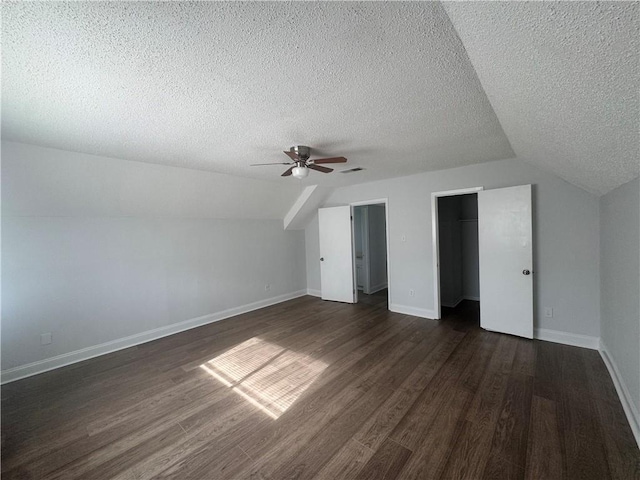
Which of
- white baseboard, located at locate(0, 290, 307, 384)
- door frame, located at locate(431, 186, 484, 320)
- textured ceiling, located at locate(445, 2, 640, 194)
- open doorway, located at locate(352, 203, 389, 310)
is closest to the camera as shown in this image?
textured ceiling, located at locate(445, 2, 640, 194)

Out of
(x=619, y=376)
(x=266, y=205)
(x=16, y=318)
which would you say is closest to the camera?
(x=619, y=376)

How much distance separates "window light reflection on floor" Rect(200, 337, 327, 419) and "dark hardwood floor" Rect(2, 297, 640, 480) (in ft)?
0.06

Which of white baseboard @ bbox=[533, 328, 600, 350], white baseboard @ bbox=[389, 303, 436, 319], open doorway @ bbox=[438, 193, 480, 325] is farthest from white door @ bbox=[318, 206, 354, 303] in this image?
white baseboard @ bbox=[533, 328, 600, 350]

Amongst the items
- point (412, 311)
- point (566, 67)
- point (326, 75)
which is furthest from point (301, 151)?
point (412, 311)

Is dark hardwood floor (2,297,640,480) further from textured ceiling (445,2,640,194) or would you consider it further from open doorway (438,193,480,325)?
textured ceiling (445,2,640,194)

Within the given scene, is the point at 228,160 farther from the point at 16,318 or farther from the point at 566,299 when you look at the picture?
the point at 566,299

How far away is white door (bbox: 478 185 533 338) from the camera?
3.12 meters

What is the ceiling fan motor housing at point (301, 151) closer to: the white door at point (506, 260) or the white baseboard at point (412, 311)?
the white door at point (506, 260)

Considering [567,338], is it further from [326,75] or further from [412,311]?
[326,75]

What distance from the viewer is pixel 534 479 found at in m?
1.43

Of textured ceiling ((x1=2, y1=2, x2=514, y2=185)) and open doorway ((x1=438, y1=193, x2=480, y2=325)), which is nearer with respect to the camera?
textured ceiling ((x1=2, y1=2, x2=514, y2=185))

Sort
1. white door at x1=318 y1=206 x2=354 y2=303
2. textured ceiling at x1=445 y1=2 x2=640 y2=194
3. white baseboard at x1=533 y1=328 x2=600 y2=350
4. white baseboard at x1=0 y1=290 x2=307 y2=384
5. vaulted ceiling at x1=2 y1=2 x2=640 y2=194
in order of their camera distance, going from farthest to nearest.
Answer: white door at x1=318 y1=206 x2=354 y2=303 < white baseboard at x1=533 y1=328 x2=600 y2=350 < white baseboard at x1=0 y1=290 x2=307 y2=384 < vaulted ceiling at x1=2 y1=2 x2=640 y2=194 < textured ceiling at x1=445 y1=2 x2=640 y2=194

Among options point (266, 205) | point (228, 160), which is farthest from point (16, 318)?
point (266, 205)

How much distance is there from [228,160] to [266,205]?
1.82m
